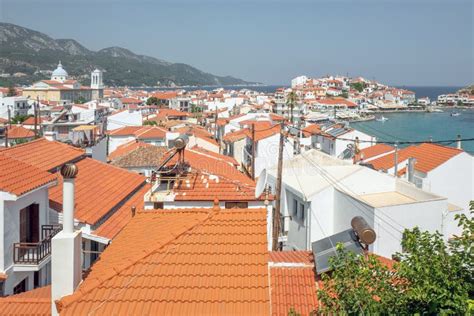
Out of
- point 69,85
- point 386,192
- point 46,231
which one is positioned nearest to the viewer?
point 46,231

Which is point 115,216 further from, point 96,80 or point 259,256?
point 96,80

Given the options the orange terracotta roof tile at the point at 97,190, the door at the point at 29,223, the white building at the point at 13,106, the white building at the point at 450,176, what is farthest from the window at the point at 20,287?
the white building at the point at 13,106

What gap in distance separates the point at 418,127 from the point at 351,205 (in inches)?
5222

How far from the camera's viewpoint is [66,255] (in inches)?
275

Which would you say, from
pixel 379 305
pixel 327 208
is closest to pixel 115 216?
pixel 327 208

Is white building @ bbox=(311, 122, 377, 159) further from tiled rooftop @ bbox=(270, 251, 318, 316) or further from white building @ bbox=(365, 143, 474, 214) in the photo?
tiled rooftop @ bbox=(270, 251, 318, 316)

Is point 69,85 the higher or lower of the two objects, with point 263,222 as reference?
higher

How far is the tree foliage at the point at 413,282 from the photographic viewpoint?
514 centimetres

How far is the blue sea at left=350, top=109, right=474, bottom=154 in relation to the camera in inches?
4626

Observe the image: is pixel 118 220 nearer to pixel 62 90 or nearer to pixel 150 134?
pixel 150 134

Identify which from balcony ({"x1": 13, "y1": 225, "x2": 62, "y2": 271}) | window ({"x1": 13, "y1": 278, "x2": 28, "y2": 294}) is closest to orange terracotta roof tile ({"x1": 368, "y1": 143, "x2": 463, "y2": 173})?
balcony ({"x1": 13, "y1": 225, "x2": 62, "y2": 271})

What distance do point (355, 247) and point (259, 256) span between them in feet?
8.58

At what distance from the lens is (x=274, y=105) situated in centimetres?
12081

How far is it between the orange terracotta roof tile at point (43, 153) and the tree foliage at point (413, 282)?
12945 mm
